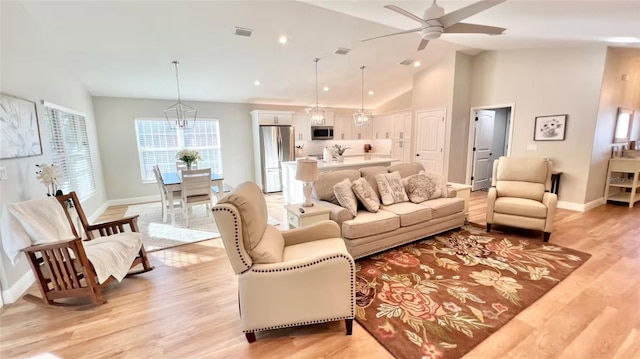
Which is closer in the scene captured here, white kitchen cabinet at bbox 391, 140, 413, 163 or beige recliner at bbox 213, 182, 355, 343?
beige recliner at bbox 213, 182, 355, 343

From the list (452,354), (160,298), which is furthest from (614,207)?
(160,298)

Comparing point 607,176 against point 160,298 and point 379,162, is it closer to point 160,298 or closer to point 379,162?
point 379,162

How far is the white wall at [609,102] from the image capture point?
461cm

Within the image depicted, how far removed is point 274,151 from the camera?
6906 millimetres

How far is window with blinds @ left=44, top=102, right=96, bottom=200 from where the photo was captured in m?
3.86

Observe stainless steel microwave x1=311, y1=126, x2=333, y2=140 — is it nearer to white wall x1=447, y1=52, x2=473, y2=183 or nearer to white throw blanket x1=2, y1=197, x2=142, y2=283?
white wall x1=447, y1=52, x2=473, y2=183

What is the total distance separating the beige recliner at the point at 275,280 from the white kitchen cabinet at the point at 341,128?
260 inches

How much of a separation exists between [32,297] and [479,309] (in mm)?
3838

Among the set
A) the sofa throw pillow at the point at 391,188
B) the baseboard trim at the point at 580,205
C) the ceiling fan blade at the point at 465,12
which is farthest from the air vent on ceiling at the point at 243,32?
the baseboard trim at the point at 580,205

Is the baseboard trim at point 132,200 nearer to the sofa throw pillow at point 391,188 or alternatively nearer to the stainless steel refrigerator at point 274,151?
the stainless steel refrigerator at point 274,151

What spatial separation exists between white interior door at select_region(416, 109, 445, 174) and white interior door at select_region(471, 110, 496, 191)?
2.81 ft

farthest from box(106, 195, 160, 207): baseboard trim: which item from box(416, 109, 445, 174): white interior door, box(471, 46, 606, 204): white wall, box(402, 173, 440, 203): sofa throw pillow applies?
box(471, 46, 606, 204): white wall

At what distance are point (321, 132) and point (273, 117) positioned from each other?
1.54 meters

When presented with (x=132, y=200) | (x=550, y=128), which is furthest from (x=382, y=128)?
(x=132, y=200)
